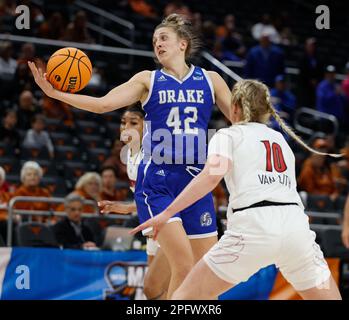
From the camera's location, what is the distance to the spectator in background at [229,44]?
17.1 meters

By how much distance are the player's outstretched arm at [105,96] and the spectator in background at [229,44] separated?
1054cm

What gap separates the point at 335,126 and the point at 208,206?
10.1 metres

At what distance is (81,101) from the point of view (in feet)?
19.2

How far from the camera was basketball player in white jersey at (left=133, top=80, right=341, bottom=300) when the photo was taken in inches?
191

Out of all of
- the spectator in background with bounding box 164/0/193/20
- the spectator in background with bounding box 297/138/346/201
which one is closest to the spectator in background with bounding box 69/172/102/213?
the spectator in background with bounding box 297/138/346/201

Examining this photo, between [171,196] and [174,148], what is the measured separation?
362 millimetres

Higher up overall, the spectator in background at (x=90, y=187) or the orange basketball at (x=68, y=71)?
the orange basketball at (x=68, y=71)

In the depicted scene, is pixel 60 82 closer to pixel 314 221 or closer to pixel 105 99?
pixel 105 99

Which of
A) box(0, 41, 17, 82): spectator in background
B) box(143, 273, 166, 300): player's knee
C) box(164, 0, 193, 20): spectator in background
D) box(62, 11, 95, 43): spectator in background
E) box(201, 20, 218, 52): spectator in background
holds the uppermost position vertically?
box(164, 0, 193, 20): spectator in background

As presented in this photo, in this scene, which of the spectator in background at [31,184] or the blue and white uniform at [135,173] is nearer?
the blue and white uniform at [135,173]

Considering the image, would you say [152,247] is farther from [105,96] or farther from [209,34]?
[209,34]

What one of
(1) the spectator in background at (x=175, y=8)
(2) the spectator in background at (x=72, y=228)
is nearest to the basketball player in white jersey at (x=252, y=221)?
(2) the spectator in background at (x=72, y=228)

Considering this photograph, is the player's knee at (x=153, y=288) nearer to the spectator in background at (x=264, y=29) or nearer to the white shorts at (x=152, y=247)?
the white shorts at (x=152, y=247)

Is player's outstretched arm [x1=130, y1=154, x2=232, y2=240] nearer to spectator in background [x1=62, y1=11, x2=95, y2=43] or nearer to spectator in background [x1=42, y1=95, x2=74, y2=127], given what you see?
spectator in background [x1=42, y1=95, x2=74, y2=127]
